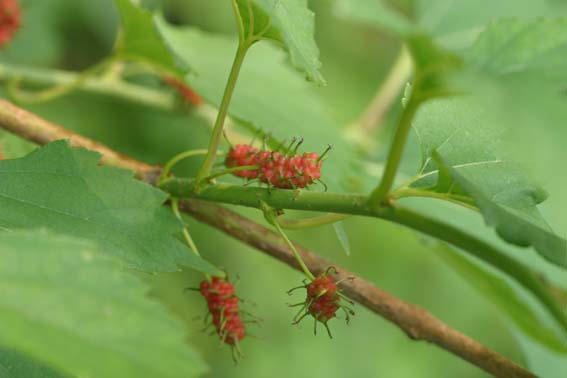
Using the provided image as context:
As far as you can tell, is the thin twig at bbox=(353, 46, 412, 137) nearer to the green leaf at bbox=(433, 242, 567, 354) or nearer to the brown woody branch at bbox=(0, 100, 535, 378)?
the green leaf at bbox=(433, 242, 567, 354)

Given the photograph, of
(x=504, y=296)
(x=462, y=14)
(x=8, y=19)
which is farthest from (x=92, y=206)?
(x=462, y=14)

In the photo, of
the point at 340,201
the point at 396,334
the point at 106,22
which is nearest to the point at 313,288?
the point at 340,201

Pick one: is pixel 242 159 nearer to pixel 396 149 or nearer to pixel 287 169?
pixel 287 169

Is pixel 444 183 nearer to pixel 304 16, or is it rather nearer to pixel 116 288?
pixel 304 16

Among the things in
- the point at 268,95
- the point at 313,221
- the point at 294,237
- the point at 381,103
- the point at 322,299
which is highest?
the point at 381,103

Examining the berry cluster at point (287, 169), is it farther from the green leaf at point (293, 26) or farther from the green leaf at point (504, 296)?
the green leaf at point (504, 296)

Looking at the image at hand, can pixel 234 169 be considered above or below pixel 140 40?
below
